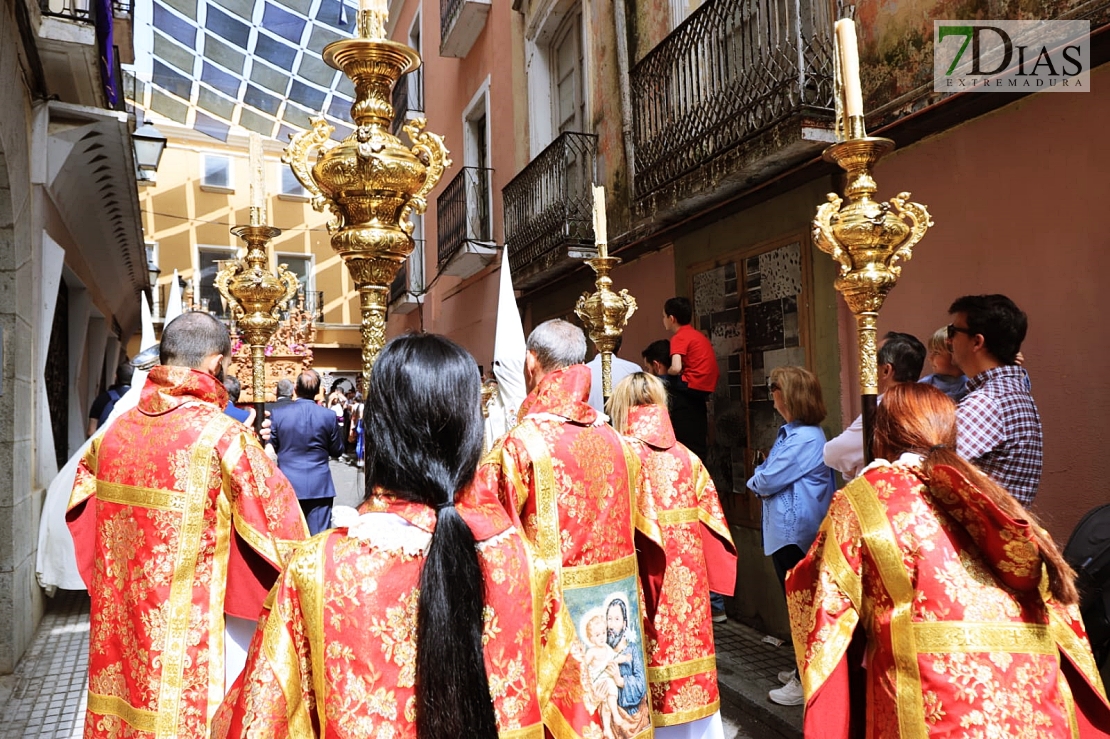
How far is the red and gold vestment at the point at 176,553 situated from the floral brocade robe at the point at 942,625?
1951 mm

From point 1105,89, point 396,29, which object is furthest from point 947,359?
point 396,29

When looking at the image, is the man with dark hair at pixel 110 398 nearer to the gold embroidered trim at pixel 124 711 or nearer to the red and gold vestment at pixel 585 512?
the gold embroidered trim at pixel 124 711

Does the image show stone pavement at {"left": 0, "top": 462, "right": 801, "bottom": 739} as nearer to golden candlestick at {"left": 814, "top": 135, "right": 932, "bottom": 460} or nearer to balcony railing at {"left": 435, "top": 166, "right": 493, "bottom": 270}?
golden candlestick at {"left": 814, "top": 135, "right": 932, "bottom": 460}

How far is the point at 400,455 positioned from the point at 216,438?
1.78m

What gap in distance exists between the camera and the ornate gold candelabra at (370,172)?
2.26 m

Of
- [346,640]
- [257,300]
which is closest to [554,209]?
[257,300]

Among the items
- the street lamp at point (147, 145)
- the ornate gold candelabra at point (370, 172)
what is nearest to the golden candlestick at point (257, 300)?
the ornate gold candelabra at point (370, 172)

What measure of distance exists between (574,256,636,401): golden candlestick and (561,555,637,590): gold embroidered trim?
4.49ft

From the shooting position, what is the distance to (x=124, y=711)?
3.01 meters

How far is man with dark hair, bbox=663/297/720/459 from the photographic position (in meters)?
6.19

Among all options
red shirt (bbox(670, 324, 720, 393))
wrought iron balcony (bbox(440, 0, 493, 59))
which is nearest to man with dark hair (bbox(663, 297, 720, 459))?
red shirt (bbox(670, 324, 720, 393))

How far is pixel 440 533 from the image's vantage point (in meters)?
1.54

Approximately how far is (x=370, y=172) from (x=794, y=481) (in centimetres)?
327

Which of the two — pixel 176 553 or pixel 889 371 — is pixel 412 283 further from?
pixel 176 553
